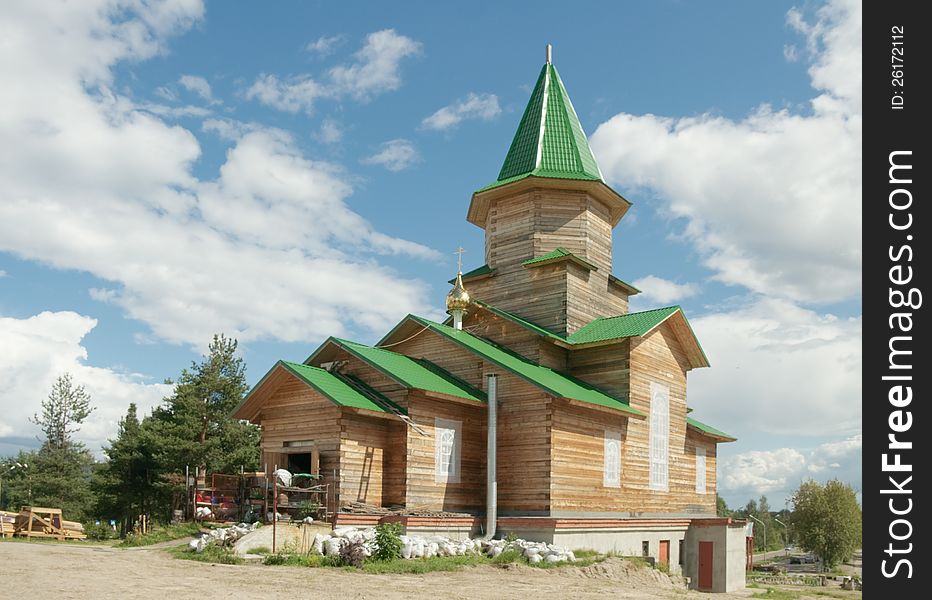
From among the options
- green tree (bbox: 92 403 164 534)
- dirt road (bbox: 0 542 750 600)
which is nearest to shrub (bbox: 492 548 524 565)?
dirt road (bbox: 0 542 750 600)

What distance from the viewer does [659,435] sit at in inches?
1049

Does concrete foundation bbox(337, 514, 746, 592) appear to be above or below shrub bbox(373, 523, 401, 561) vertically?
below

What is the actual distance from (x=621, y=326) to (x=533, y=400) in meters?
4.92

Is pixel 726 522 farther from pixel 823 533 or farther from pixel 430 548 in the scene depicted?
pixel 823 533

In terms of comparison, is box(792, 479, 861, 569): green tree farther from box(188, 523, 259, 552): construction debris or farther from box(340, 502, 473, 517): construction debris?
box(188, 523, 259, 552): construction debris

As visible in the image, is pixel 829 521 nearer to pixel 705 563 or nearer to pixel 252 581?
pixel 705 563

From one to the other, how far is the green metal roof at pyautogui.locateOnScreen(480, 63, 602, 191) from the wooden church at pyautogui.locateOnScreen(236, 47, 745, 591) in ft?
0.26

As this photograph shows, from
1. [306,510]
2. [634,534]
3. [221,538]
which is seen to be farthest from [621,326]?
[221,538]

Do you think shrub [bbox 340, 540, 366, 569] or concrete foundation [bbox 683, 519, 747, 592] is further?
concrete foundation [bbox 683, 519, 747, 592]

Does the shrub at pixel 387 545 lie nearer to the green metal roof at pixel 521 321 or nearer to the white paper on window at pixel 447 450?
the white paper on window at pixel 447 450

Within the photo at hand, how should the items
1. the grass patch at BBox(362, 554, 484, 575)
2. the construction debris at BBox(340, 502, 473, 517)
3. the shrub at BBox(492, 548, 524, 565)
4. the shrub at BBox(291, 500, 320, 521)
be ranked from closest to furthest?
the grass patch at BBox(362, 554, 484, 575), the shrub at BBox(492, 548, 524, 565), the shrub at BBox(291, 500, 320, 521), the construction debris at BBox(340, 502, 473, 517)

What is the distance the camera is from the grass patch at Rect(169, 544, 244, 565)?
16.7 meters
